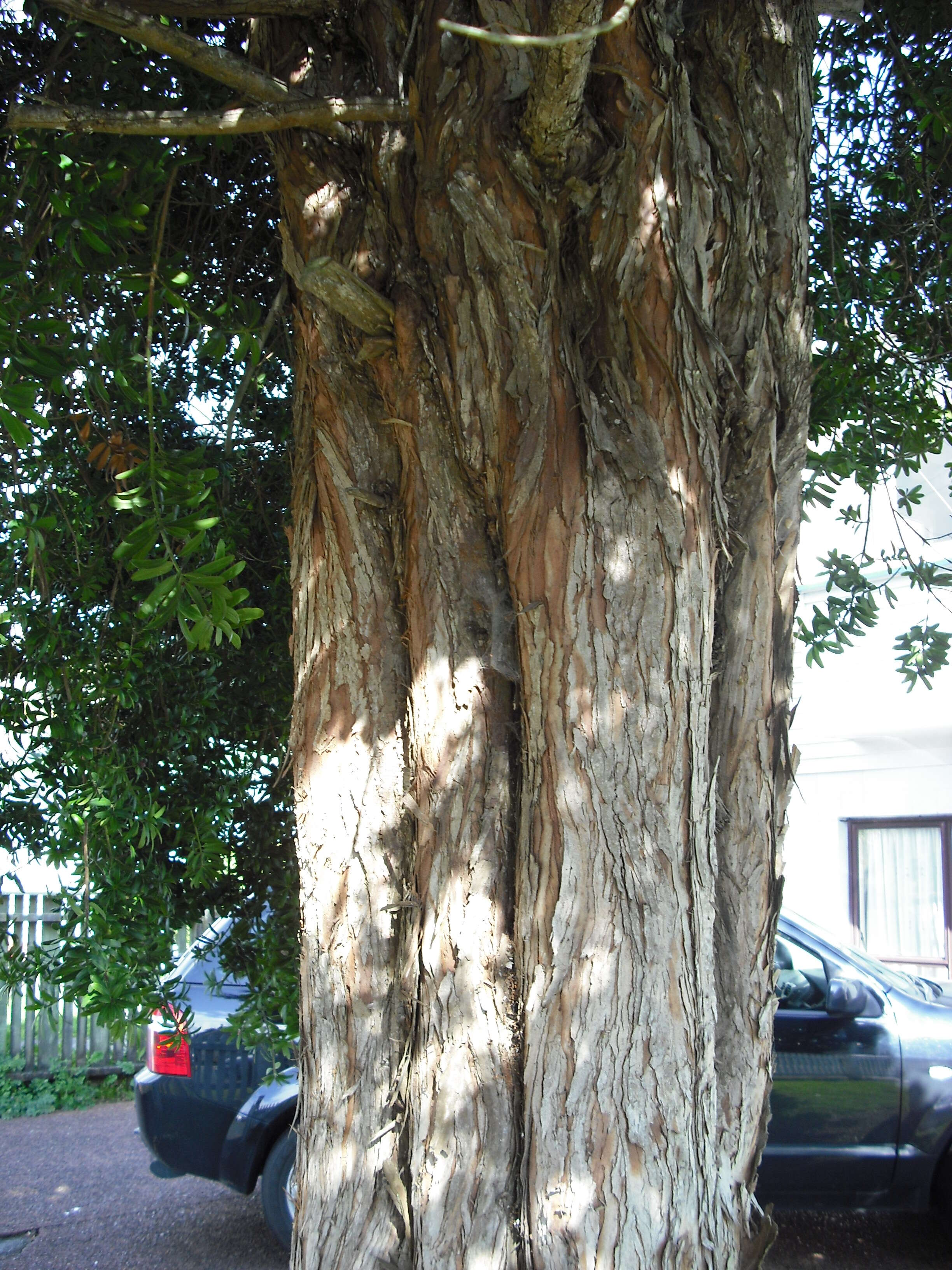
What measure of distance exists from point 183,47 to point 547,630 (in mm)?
1397

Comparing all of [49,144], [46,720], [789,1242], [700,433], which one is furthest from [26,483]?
[789,1242]

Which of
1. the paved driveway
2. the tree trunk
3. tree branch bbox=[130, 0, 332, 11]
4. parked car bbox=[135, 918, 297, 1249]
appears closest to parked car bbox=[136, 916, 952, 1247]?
parked car bbox=[135, 918, 297, 1249]

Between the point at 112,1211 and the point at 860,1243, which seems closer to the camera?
the point at 860,1243

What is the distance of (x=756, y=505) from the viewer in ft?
7.64

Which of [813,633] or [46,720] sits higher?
[813,633]

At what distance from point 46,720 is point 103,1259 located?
158 inches

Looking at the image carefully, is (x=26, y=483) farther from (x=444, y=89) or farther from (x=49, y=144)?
(x=444, y=89)

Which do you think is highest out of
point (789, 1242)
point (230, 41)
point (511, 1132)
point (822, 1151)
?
point (230, 41)

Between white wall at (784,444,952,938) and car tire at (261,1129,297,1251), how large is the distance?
6157mm

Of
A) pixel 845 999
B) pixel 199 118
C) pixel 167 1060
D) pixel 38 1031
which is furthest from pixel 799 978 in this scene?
pixel 38 1031

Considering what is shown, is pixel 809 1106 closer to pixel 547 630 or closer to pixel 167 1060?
pixel 167 1060

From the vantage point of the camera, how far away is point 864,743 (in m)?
10.4

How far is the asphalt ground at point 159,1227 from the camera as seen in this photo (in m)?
5.47

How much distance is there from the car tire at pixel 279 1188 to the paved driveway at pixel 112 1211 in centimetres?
44
